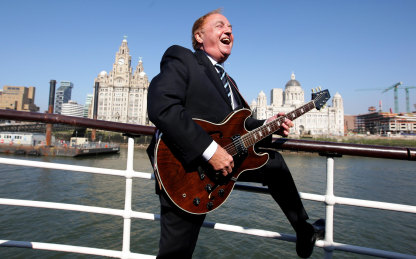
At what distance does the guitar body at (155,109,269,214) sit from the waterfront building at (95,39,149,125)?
92.7m

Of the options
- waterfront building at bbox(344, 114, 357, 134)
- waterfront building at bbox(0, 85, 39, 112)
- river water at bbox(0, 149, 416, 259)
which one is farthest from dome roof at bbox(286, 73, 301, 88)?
waterfront building at bbox(0, 85, 39, 112)

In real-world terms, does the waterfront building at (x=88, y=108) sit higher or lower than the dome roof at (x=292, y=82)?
lower

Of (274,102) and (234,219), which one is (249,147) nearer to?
(234,219)

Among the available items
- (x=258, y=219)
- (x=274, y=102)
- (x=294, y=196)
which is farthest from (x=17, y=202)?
(x=274, y=102)

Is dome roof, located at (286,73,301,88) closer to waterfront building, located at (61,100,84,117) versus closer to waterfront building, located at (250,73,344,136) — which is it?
waterfront building, located at (250,73,344,136)

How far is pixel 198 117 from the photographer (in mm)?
1368

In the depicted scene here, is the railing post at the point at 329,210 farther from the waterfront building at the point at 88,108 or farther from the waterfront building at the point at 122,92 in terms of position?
the waterfront building at the point at 88,108

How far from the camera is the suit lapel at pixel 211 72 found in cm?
144

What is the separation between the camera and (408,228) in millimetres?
8602

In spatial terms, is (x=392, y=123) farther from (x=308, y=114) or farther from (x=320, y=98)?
(x=320, y=98)

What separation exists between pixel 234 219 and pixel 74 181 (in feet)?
38.5

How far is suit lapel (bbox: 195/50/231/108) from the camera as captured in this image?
1.44 meters

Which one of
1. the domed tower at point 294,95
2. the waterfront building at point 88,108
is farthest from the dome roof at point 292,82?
the waterfront building at point 88,108

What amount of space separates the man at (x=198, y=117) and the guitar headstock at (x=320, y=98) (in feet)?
1.78
